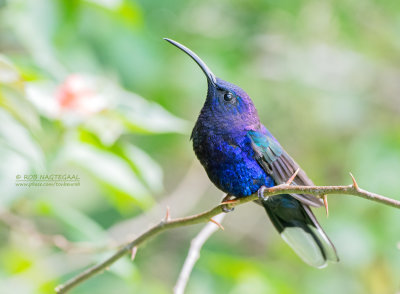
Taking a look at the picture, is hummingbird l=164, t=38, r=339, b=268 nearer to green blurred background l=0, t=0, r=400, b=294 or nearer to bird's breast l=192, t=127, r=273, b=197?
bird's breast l=192, t=127, r=273, b=197

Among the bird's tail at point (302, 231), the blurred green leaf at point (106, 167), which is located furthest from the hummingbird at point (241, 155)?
the blurred green leaf at point (106, 167)

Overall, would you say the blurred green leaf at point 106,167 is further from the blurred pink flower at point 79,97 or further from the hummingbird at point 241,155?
the hummingbird at point 241,155

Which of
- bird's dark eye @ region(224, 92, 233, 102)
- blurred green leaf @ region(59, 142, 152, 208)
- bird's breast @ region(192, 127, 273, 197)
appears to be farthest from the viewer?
blurred green leaf @ region(59, 142, 152, 208)

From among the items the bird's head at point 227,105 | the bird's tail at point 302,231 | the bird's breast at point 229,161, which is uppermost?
the bird's head at point 227,105

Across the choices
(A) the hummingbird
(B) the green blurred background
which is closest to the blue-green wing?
(A) the hummingbird

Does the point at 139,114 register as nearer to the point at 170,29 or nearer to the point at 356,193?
the point at 356,193

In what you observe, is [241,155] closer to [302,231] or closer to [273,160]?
[273,160]

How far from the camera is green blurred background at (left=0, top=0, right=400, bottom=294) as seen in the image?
2928mm

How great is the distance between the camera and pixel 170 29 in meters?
5.26

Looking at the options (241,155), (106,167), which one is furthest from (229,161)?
(106,167)

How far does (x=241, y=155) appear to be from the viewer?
8.78 ft

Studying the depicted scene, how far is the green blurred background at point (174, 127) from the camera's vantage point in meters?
2.93

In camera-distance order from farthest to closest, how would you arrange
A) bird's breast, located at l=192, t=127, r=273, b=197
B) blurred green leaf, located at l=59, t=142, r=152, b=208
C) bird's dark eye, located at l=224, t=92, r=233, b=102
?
blurred green leaf, located at l=59, t=142, r=152, b=208
bird's dark eye, located at l=224, t=92, r=233, b=102
bird's breast, located at l=192, t=127, r=273, b=197

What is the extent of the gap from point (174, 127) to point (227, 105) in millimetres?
442
